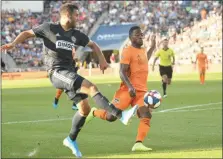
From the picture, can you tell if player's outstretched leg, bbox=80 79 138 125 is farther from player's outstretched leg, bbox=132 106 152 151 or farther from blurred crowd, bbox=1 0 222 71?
blurred crowd, bbox=1 0 222 71

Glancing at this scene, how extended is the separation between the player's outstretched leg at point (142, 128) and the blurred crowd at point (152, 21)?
45.7 m

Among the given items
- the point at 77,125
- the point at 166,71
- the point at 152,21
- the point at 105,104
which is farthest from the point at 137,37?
the point at 152,21

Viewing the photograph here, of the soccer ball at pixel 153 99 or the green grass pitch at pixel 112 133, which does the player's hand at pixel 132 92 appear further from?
the green grass pitch at pixel 112 133

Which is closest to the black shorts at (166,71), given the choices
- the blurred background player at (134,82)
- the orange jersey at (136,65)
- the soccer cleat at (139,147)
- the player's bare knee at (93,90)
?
the blurred background player at (134,82)

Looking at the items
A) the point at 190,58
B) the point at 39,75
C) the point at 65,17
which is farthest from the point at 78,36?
the point at 190,58

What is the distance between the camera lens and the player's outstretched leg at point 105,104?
11.2 meters

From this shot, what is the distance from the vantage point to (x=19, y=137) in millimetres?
16109

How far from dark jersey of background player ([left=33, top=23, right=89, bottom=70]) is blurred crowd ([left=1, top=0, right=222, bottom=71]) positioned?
4801 centimetres

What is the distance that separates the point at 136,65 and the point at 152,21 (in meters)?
52.1

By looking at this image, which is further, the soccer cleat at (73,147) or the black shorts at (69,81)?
the soccer cleat at (73,147)

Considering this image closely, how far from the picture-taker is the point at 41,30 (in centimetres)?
1185

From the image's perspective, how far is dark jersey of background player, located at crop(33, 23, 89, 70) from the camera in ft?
39.0

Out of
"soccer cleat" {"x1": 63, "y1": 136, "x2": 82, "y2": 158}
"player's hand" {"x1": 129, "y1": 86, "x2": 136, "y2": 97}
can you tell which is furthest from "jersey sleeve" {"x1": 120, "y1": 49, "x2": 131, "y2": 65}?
"soccer cleat" {"x1": 63, "y1": 136, "x2": 82, "y2": 158}

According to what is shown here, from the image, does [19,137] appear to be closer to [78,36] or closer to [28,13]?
[78,36]
